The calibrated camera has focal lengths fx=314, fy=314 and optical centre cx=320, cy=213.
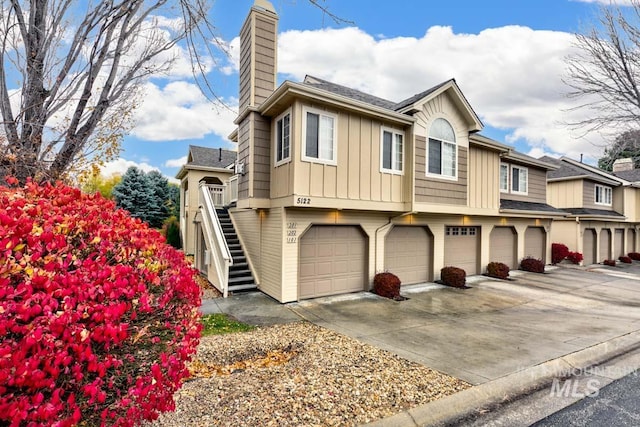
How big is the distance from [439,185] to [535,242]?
8865mm

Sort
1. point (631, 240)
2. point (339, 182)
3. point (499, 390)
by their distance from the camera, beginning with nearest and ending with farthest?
point (499, 390) < point (339, 182) < point (631, 240)

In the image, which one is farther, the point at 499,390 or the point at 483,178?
the point at 483,178

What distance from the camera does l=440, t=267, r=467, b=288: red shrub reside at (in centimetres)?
1064

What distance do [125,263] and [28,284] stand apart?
0.64m

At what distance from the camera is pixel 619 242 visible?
20.9 m

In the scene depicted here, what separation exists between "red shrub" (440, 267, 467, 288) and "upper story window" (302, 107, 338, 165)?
5828 millimetres

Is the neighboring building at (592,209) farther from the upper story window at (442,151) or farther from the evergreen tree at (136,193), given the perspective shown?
the evergreen tree at (136,193)

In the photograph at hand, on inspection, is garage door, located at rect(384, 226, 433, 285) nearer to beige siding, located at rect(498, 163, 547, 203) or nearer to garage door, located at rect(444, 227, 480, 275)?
garage door, located at rect(444, 227, 480, 275)

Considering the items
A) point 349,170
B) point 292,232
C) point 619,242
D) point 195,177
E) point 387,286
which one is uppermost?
point 195,177

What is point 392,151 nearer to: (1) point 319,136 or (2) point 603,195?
(1) point 319,136

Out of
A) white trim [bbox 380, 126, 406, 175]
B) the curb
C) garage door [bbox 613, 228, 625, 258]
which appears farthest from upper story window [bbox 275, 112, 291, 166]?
garage door [bbox 613, 228, 625, 258]

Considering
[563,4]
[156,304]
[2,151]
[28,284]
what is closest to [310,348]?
[156,304]

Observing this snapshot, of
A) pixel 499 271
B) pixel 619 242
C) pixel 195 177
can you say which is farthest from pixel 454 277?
pixel 619 242

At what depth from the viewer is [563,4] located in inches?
436
